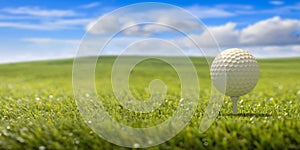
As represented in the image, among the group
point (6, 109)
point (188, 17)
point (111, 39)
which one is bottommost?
point (6, 109)

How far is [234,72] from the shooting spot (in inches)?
→ 286

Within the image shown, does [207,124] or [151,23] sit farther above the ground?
[151,23]

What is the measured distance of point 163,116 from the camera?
704 cm

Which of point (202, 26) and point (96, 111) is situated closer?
point (202, 26)

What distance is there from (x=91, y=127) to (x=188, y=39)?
229 centimetres

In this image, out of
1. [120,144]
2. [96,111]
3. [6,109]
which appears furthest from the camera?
[6,109]

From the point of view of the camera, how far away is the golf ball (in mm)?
7262

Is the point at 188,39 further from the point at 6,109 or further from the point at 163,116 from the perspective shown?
the point at 6,109

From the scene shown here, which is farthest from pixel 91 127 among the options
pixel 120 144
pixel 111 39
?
pixel 111 39

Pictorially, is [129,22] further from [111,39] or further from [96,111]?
[96,111]

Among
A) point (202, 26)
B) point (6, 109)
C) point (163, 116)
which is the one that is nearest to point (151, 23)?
point (202, 26)

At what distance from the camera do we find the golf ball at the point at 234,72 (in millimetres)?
7262

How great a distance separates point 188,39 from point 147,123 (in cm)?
174

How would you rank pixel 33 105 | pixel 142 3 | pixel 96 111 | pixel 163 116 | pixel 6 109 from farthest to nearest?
pixel 33 105 → pixel 6 109 → pixel 96 111 → pixel 163 116 → pixel 142 3
